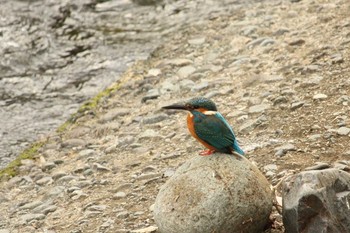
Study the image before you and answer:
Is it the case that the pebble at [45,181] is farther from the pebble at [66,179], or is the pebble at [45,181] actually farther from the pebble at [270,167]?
the pebble at [270,167]

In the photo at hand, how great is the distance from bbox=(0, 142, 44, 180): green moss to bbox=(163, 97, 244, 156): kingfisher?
4.49 meters

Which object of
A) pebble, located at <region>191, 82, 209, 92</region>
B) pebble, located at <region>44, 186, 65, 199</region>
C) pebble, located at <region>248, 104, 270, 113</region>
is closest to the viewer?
pebble, located at <region>44, 186, 65, 199</region>

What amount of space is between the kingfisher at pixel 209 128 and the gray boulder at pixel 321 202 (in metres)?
0.77

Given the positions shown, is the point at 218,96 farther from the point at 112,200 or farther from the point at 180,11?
the point at 180,11

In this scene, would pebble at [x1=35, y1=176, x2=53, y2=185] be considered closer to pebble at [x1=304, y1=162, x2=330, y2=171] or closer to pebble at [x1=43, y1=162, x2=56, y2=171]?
pebble at [x1=43, y1=162, x2=56, y2=171]

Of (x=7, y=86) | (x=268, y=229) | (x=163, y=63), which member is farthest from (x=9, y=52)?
(x=268, y=229)

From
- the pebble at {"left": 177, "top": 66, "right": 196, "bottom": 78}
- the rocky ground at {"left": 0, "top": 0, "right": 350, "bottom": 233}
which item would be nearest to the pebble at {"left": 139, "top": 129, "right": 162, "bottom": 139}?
the rocky ground at {"left": 0, "top": 0, "right": 350, "bottom": 233}

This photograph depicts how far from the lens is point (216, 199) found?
681 cm

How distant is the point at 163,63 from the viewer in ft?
44.2

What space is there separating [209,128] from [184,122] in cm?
389

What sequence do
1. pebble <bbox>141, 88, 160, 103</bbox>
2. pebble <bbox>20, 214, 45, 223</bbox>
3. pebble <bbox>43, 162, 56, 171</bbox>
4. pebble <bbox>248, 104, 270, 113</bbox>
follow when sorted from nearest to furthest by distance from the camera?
pebble <bbox>20, 214, 45, 223</bbox> → pebble <bbox>248, 104, 270, 113</bbox> → pebble <bbox>43, 162, 56, 171</bbox> → pebble <bbox>141, 88, 160, 103</bbox>

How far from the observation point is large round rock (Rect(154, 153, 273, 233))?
6.82 metres

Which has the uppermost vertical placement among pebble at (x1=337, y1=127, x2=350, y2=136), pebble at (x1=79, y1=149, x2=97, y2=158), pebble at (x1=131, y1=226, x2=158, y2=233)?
pebble at (x1=337, y1=127, x2=350, y2=136)

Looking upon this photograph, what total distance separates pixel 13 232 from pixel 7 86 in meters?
5.32
